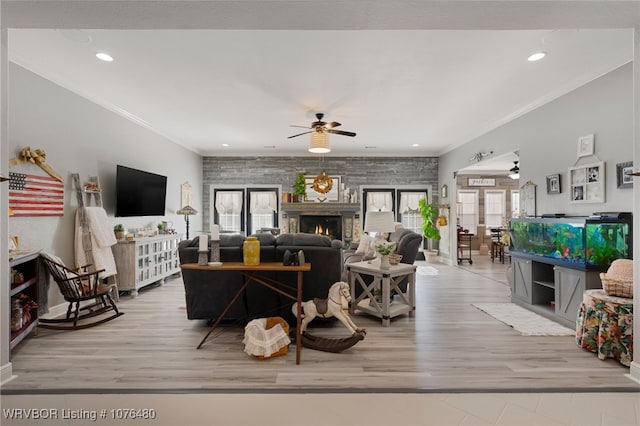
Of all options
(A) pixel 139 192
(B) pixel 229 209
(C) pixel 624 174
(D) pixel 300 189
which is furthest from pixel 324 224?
(C) pixel 624 174

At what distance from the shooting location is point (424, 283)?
560 centimetres

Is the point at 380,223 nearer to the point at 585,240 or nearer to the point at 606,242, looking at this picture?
the point at 585,240

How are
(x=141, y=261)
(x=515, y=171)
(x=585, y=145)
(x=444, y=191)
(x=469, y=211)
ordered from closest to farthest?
(x=585, y=145), (x=141, y=261), (x=515, y=171), (x=444, y=191), (x=469, y=211)

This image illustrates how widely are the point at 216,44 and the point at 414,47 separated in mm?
1904

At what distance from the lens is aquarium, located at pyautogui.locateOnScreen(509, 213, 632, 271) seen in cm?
311

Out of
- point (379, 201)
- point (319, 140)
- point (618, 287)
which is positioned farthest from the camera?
point (379, 201)

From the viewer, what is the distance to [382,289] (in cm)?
357

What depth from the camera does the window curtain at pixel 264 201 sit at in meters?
8.52

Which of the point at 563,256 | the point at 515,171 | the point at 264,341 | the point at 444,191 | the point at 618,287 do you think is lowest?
the point at 264,341

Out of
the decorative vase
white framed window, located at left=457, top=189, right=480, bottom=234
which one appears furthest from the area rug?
white framed window, located at left=457, top=189, right=480, bottom=234

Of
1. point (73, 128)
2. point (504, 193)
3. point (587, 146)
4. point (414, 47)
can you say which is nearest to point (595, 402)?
point (587, 146)

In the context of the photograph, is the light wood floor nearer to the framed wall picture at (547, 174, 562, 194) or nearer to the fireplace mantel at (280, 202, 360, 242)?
the framed wall picture at (547, 174, 562, 194)

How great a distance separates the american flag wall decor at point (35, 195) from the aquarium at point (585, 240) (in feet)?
19.0

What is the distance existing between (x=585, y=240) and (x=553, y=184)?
126cm
